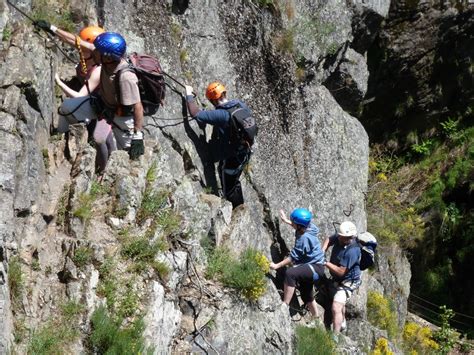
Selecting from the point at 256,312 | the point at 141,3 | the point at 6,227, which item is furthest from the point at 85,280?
the point at 141,3

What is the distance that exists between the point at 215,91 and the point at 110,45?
2592 mm

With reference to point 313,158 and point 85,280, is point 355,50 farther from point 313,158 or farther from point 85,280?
point 85,280

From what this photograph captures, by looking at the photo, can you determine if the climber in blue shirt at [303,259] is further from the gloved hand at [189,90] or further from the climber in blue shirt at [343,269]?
the gloved hand at [189,90]

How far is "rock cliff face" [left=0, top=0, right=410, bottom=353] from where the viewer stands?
9.05m

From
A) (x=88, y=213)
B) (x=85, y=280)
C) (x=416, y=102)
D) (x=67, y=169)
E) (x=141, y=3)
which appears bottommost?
(x=85, y=280)

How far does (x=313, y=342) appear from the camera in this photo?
1172cm

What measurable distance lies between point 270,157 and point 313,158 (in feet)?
3.92

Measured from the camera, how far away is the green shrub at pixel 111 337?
8.64m

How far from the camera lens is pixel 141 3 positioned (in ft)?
39.9

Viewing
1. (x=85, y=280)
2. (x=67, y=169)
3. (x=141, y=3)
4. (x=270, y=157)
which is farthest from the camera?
(x=270, y=157)

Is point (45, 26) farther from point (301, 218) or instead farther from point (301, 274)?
point (301, 274)

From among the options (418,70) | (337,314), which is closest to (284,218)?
(337,314)

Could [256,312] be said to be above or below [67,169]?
below

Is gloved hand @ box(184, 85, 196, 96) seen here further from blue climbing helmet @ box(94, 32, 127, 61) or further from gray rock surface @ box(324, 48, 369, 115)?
gray rock surface @ box(324, 48, 369, 115)
